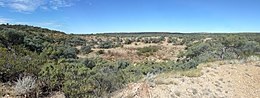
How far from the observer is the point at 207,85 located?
36.2ft

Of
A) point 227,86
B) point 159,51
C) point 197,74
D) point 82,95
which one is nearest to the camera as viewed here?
point 82,95

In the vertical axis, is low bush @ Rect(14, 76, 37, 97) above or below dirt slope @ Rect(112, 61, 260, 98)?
above

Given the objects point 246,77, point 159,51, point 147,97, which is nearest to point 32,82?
point 147,97

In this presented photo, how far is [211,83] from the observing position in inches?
449

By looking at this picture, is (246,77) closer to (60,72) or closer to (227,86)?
(227,86)

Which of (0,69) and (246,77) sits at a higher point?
(0,69)

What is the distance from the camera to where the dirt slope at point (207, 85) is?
29.7ft

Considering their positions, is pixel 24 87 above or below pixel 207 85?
above

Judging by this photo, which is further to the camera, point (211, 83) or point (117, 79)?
point (211, 83)

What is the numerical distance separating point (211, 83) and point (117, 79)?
3.95 meters

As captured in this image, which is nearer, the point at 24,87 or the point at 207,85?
the point at 24,87

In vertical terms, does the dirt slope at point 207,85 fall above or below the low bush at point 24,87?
below

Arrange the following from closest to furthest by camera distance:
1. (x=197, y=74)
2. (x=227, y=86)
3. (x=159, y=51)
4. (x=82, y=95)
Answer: (x=82, y=95)
(x=227, y=86)
(x=197, y=74)
(x=159, y=51)

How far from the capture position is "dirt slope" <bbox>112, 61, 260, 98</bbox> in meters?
9.05
